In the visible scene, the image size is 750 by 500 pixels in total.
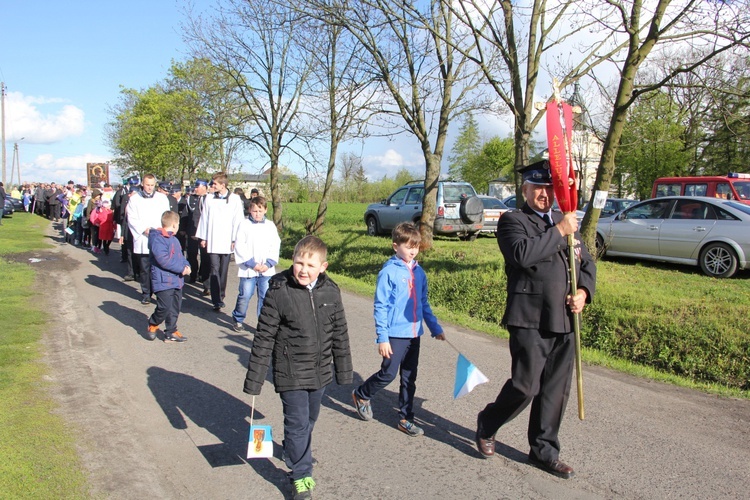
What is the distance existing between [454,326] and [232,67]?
1431 cm

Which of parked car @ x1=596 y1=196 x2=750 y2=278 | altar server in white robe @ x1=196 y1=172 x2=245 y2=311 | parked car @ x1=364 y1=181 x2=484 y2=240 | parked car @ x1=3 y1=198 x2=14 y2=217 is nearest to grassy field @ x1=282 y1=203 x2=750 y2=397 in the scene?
parked car @ x1=596 y1=196 x2=750 y2=278

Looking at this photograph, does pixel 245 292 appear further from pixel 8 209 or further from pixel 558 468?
pixel 8 209

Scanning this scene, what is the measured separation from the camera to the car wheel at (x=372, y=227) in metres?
19.3

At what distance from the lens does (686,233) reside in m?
10.5

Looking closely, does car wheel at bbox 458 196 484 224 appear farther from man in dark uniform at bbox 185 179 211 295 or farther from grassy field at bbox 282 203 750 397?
man in dark uniform at bbox 185 179 211 295

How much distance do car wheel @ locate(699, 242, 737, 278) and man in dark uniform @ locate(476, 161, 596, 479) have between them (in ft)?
24.4

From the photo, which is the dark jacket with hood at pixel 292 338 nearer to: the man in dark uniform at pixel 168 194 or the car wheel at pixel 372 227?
the man in dark uniform at pixel 168 194

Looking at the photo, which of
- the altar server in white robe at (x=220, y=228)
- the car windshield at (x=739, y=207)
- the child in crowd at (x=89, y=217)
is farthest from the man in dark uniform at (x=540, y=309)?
the child in crowd at (x=89, y=217)

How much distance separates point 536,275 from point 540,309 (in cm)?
22

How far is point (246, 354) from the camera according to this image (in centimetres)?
659

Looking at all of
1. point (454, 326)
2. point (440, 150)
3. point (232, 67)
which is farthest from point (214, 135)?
point (454, 326)

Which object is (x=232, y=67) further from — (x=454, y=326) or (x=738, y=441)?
(x=738, y=441)

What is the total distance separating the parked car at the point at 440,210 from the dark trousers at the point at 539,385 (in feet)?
36.7

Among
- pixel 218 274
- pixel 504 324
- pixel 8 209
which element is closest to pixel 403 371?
pixel 504 324
